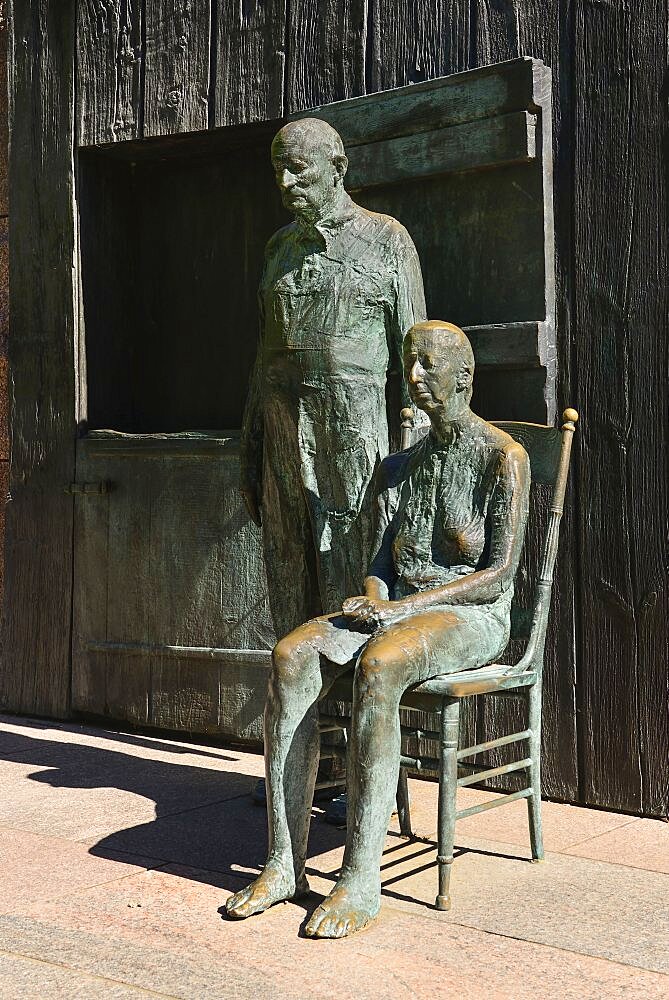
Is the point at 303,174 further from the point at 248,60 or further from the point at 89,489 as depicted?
the point at 89,489

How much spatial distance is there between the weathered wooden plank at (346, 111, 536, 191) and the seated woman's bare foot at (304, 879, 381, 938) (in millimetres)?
2627

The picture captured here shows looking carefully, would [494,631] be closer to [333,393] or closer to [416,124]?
[333,393]


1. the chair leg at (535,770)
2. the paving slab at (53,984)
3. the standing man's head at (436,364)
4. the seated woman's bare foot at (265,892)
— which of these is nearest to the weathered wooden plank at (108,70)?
the standing man's head at (436,364)

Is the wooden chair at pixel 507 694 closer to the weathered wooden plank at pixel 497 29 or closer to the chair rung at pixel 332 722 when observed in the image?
the chair rung at pixel 332 722

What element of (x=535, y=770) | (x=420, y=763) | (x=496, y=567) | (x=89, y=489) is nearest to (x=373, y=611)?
(x=496, y=567)

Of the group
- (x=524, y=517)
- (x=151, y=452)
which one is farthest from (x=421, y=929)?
(x=151, y=452)

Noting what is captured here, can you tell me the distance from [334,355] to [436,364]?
75cm

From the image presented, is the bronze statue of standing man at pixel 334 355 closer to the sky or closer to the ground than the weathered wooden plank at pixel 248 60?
closer to the ground

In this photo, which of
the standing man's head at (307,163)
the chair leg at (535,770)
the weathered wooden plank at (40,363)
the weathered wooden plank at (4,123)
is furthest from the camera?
the weathered wooden plank at (4,123)

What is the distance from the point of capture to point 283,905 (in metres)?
3.62

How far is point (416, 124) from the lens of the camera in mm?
4973

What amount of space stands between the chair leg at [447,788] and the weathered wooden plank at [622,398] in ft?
3.77

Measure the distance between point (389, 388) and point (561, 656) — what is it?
1.23m

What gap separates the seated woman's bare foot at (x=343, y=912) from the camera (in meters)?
3.34
